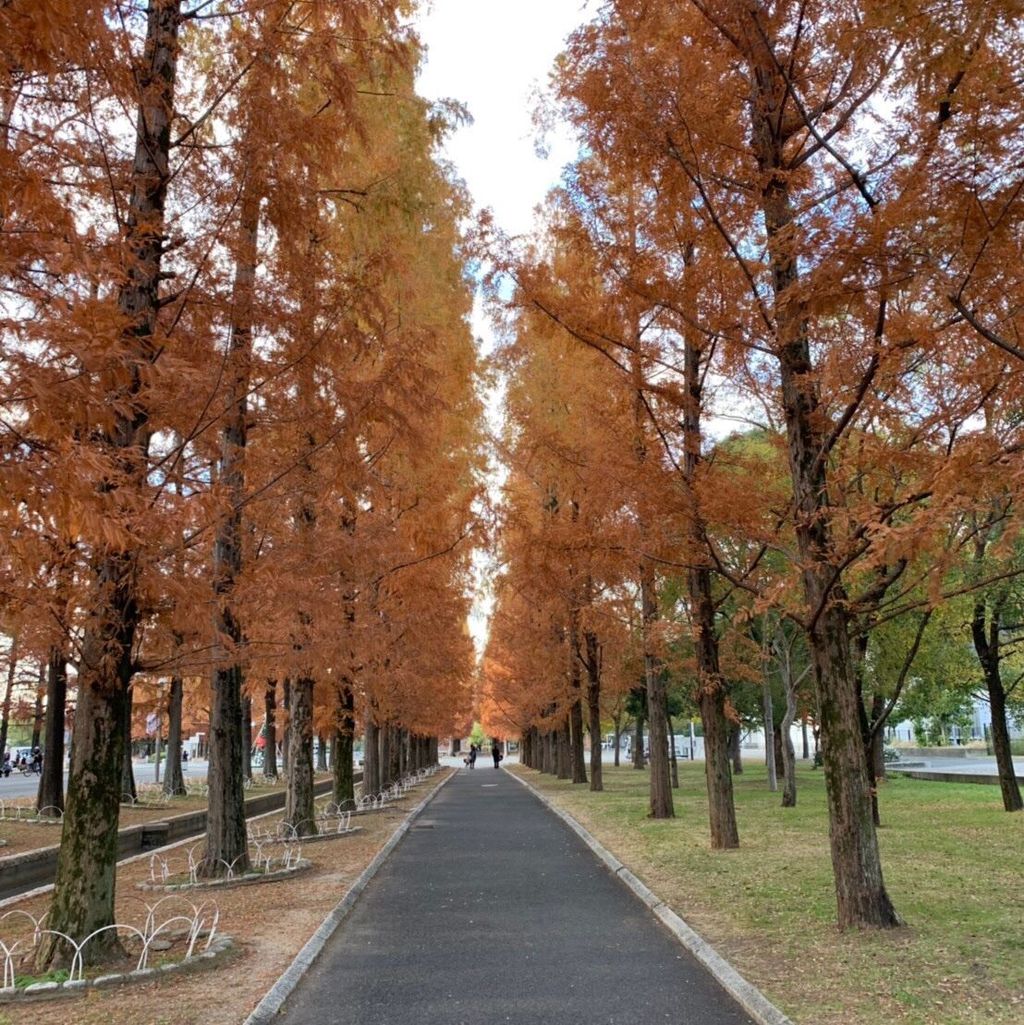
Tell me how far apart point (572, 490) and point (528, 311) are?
14.2ft

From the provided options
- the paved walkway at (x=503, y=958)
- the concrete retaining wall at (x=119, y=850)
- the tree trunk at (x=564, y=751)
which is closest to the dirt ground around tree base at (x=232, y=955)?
the paved walkway at (x=503, y=958)

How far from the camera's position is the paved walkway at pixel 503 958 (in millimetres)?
4707

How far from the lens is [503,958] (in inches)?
231

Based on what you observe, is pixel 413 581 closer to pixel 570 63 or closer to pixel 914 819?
pixel 570 63

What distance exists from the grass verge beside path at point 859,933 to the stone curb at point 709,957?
9 centimetres

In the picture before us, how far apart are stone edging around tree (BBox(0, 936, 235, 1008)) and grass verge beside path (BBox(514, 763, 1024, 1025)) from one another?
3.57m

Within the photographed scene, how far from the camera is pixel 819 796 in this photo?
21469 millimetres

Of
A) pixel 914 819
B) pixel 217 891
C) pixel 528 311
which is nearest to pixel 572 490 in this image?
pixel 528 311

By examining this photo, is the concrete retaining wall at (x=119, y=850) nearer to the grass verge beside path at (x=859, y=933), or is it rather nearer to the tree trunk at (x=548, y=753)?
the grass verge beside path at (x=859, y=933)

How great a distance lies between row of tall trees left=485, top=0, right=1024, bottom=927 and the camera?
14.6 feet

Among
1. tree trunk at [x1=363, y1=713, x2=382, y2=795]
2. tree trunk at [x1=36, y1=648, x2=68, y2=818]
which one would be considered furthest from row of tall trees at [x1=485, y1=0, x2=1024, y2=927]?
tree trunk at [x1=36, y1=648, x2=68, y2=818]

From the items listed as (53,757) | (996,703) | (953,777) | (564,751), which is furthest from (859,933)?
(564,751)

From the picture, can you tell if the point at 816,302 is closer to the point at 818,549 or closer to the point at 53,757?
the point at 818,549

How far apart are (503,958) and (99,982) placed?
2626 mm
